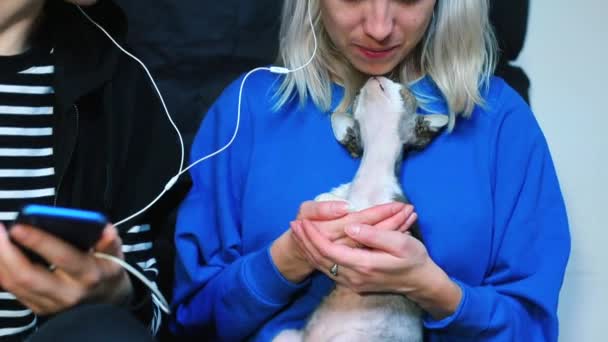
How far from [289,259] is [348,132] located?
203mm

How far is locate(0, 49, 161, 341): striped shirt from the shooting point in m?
1.21

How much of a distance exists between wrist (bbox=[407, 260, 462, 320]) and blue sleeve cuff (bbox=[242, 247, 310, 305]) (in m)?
0.18

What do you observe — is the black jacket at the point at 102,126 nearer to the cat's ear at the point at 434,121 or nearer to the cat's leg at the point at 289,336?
the cat's leg at the point at 289,336

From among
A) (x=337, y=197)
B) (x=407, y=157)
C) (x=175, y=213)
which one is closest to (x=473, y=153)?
(x=407, y=157)

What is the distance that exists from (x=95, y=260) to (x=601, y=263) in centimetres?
107

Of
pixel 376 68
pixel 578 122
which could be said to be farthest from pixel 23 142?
pixel 578 122

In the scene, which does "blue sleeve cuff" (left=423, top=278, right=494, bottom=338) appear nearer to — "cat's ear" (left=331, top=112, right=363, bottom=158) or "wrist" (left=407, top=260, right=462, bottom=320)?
"wrist" (left=407, top=260, right=462, bottom=320)

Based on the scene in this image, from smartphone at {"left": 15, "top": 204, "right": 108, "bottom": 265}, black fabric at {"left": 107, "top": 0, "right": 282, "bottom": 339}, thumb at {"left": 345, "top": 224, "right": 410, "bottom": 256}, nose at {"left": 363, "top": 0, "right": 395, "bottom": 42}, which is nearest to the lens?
smartphone at {"left": 15, "top": 204, "right": 108, "bottom": 265}

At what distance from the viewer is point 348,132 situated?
4.03 feet

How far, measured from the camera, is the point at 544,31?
167 cm

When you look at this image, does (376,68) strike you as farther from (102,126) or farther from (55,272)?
(55,272)

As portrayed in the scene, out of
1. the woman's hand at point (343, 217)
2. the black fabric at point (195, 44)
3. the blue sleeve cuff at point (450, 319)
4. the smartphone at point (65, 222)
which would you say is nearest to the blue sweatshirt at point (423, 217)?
the blue sleeve cuff at point (450, 319)

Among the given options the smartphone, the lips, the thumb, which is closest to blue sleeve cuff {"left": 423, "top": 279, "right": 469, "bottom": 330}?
the thumb

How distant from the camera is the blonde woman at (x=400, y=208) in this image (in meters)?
1.20
